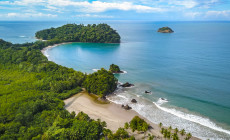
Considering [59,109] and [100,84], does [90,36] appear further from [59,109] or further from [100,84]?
[59,109]

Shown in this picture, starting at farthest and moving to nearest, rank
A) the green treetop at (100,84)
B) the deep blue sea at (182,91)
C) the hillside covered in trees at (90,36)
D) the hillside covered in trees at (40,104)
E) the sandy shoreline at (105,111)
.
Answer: the hillside covered in trees at (90,36)
the green treetop at (100,84)
the deep blue sea at (182,91)
the sandy shoreline at (105,111)
the hillside covered in trees at (40,104)

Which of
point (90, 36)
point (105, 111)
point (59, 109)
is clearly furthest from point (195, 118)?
point (90, 36)

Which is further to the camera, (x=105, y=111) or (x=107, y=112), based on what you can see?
(x=105, y=111)

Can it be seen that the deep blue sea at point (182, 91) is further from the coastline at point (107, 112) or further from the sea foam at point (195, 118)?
the coastline at point (107, 112)

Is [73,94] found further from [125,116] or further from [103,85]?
[125,116]

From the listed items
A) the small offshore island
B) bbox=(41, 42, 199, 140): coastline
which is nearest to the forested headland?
the small offshore island

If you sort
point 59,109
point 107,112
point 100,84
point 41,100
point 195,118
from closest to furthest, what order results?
point 195,118, point 59,109, point 41,100, point 107,112, point 100,84

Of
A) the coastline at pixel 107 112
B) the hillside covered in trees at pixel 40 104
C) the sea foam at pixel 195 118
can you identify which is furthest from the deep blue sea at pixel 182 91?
the hillside covered in trees at pixel 40 104

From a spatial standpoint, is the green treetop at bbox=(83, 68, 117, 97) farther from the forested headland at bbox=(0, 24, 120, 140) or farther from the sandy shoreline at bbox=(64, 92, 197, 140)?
the sandy shoreline at bbox=(64, 92, 197, 140)
